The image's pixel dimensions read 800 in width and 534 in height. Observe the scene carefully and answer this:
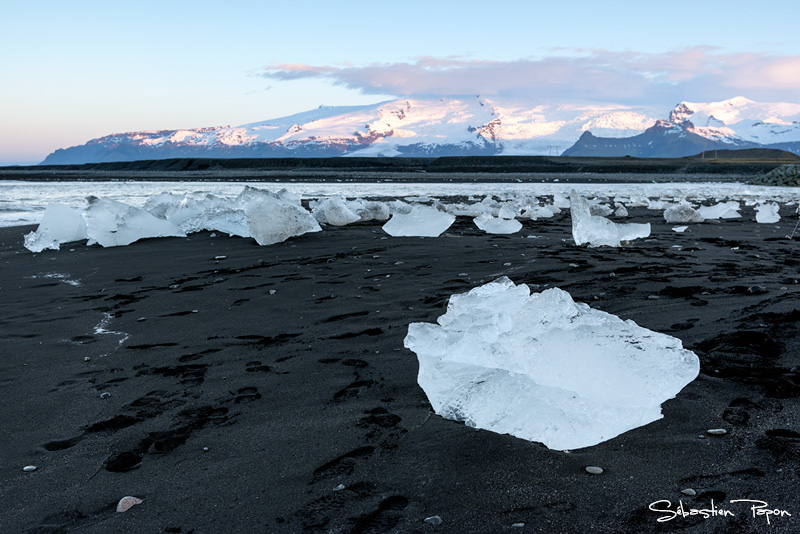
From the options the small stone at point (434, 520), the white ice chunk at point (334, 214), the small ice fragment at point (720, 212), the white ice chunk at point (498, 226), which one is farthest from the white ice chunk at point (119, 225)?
the small ice fragment at point (720, 212)

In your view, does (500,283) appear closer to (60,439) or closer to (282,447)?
(282,447)

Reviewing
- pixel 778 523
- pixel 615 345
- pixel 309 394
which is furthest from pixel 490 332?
pixel 778 523

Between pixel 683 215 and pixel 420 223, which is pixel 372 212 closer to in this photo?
pixel 420 223

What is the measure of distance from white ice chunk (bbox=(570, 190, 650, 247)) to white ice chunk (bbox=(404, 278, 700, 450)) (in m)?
4.08

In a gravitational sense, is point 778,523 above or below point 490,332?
below

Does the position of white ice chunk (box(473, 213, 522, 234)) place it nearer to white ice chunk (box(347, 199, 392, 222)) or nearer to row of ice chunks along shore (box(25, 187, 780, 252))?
row of ice chunks along shore (box(25, 187, 780, 252))

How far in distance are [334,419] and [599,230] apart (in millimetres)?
4651

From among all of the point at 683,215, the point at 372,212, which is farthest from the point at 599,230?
the point at 372,212

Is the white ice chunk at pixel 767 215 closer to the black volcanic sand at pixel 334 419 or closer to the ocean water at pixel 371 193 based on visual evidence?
the black volcanic sand at pixel 334 419

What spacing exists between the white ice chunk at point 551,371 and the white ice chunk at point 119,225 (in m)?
5.85

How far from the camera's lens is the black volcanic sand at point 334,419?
5.16 ft

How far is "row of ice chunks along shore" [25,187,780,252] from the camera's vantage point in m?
6.21

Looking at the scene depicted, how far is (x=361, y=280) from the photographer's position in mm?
4535

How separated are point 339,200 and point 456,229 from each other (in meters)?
1.82
